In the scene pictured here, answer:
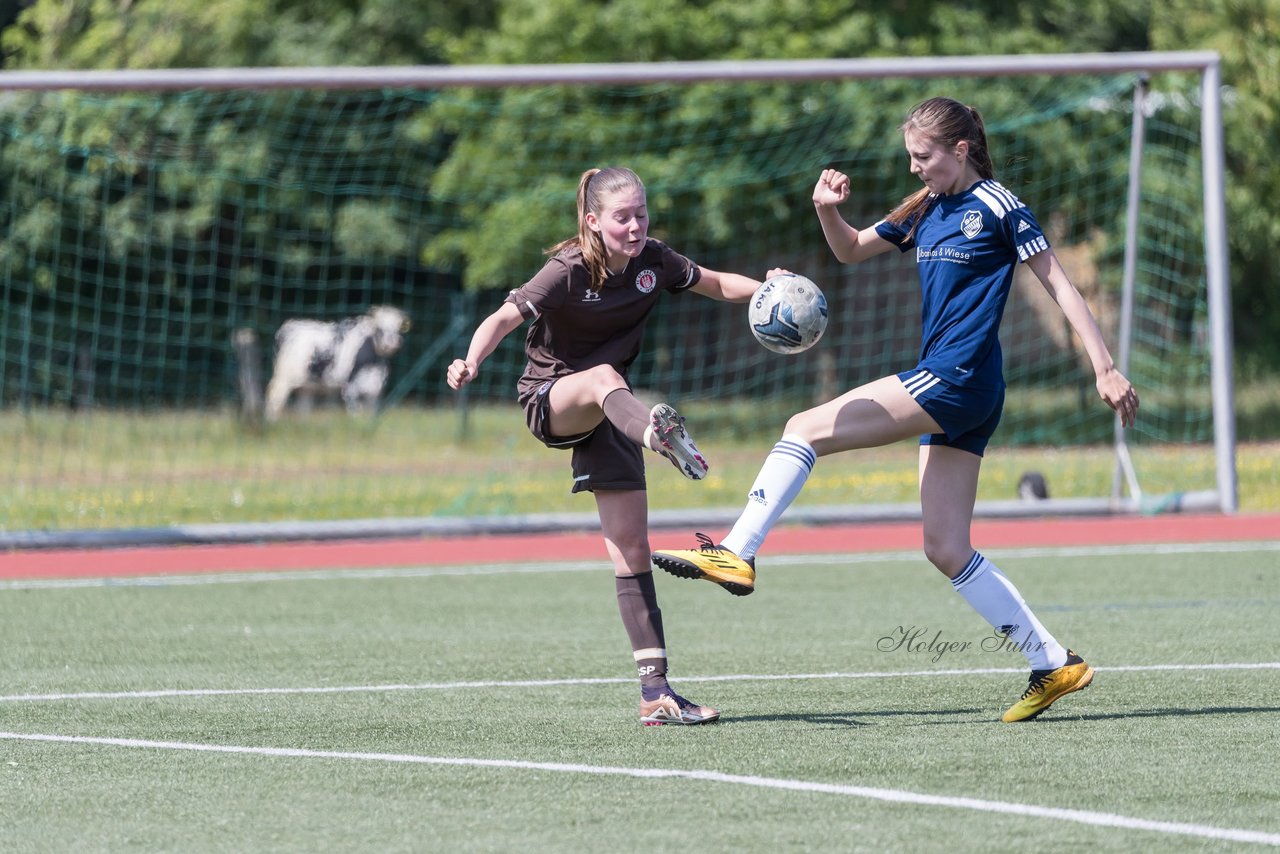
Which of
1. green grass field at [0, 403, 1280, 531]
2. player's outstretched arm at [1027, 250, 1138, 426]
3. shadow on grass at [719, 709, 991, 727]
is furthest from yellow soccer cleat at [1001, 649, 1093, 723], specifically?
green grass field at [0, 403, 1280, 531]

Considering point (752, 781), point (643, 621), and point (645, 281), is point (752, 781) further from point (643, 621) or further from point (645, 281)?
point (645, 281)

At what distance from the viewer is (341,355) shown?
21.7 metres

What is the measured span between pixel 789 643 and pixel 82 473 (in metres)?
9.61

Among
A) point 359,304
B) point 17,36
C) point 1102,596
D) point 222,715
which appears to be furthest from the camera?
point 17,36

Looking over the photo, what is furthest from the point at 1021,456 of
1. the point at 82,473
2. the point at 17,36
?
the point at 17,36

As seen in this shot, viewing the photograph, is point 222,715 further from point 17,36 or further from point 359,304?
point 17,36

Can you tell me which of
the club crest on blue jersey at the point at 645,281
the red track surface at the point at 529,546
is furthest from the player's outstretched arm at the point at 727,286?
the red track surface at the point at 529,546

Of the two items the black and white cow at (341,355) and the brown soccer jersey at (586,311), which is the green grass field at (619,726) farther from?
the black and white cow at (341,355)

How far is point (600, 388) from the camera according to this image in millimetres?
5504

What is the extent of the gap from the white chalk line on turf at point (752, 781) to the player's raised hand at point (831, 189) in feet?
6.52

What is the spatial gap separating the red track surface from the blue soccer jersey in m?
6.40

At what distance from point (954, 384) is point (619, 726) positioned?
1.51m

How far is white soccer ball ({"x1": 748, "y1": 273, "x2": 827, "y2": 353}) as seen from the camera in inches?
228

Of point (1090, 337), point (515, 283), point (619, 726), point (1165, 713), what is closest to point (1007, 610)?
point (1165, 713)
